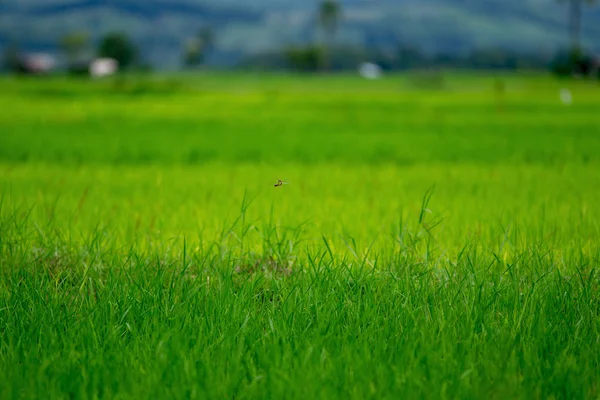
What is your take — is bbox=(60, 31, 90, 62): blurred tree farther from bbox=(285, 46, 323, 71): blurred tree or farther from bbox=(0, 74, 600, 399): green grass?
bbox=(0, 74, 600, 399): green grass

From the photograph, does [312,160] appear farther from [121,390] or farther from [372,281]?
[121,390]

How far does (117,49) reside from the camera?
11081 cm

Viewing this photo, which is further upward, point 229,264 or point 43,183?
point 229,264

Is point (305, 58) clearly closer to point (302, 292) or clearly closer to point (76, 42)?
point (76, 42)

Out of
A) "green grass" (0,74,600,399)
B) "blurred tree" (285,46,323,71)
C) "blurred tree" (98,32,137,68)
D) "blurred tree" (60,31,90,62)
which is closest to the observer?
"green grass" (0,74,600,399)

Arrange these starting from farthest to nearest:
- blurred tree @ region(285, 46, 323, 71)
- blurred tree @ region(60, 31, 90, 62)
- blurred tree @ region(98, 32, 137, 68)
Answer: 1. blurred tree @ region(285, 46, 323, 71)
2. blurred tree @ region(98, 32, 137, 68)
3. blurred tree @ region(60, 31, 90, 62)

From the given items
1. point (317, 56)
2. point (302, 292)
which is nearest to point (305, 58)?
point (317, 56)

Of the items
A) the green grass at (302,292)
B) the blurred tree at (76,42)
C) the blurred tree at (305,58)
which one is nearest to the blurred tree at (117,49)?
the blurred tree at (76,42)

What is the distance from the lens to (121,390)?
234cm

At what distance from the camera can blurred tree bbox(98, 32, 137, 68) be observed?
110562 millimetres

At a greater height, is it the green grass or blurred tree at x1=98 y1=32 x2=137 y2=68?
the green grass

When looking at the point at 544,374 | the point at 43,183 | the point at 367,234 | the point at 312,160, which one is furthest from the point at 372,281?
the point at 312,160

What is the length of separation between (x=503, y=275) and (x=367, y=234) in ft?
4.39

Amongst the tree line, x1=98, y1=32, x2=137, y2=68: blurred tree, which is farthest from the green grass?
x1=98, y1=32, x2=137, y2=68: blurred tree
